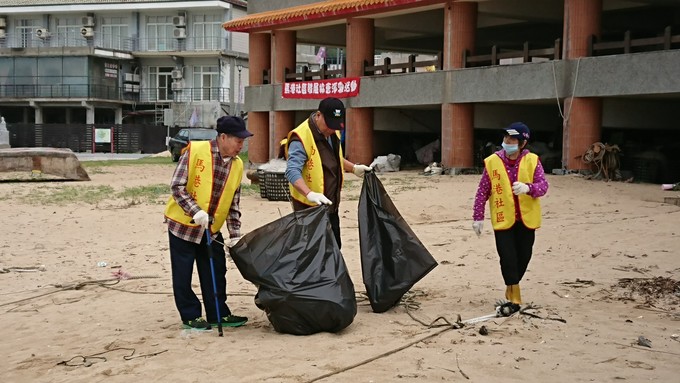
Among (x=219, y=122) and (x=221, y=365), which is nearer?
(x=221, y=365)

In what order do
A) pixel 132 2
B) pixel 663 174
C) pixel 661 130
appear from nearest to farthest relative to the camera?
1. pixel 663 174
2. pixel 661 130
3. pixel 132 2

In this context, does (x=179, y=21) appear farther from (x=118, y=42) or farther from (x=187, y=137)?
(x=187, y=137)

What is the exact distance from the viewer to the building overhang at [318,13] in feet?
72.8

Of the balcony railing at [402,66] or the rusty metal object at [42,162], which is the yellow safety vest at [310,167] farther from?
the rusty metal object at [42,162]

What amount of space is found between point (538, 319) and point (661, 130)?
54.0 ft

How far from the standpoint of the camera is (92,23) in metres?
54.9

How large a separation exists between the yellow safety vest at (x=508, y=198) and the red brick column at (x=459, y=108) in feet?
47.7

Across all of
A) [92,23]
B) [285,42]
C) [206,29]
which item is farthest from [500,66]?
[92,23]

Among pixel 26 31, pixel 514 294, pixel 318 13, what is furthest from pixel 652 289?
pixel 26 31

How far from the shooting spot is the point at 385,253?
6.92 m

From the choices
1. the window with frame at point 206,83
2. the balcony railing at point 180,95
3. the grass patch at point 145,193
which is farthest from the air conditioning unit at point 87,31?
the grass patch at point 145,193

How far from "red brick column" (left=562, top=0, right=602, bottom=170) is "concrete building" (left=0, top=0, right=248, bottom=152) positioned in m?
34.5

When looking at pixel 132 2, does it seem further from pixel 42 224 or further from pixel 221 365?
pixel 221 365

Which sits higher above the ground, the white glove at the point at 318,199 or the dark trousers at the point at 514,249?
the white glove at the point at 318,199
